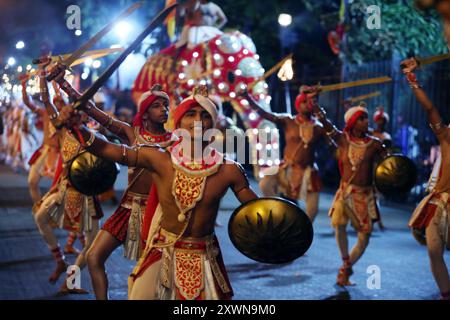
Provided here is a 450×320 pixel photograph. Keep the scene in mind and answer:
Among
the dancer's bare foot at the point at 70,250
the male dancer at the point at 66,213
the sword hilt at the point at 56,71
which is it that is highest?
the sword hilt at the point at 56,71

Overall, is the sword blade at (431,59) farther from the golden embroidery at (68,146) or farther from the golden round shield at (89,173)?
the golden embroidery at (68,146)

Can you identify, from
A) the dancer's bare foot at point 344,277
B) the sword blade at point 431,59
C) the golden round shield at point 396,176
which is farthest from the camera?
the dancer's bare foot at point 344,277

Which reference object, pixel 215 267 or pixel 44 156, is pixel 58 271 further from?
pixel 215 267

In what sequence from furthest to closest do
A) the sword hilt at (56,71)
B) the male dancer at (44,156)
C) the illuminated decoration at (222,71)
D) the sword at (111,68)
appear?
the illuminated decoration at (222,71) < the male dancer at (44,156) < the sword hilt at (56,71) < the sword at (111,68)

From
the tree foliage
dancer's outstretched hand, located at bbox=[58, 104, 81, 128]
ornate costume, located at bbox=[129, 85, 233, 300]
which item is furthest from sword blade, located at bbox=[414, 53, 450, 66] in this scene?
the tree foliage

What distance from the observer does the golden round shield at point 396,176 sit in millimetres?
6750

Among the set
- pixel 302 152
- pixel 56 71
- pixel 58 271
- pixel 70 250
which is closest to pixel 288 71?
pixel 56 71

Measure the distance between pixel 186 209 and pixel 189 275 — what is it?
0.38 metres

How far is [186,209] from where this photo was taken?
4.36 m

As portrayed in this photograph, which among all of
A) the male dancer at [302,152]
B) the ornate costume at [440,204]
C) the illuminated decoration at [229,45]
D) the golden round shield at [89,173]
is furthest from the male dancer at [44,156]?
the ornate costume at [440,204]

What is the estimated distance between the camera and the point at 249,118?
48.3 feet

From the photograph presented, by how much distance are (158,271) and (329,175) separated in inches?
591
